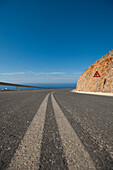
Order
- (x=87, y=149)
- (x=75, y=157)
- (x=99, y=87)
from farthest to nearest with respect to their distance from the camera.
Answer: (x=99, y=87)
(x=87, y=149)
(x=75, y=157)

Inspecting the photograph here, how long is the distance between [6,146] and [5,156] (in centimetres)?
17

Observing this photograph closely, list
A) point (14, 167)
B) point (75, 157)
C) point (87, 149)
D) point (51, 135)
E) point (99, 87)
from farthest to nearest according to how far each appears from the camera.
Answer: point (99, 87), point (51, 135), point (87, 149), point (75, 157), point (14, 167)

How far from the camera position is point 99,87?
14008mm

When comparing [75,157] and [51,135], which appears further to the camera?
[51,135]

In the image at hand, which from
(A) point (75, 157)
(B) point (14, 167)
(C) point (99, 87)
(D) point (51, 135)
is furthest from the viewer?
(C) point (99, 87)

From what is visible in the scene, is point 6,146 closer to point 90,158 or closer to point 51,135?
point 51,135

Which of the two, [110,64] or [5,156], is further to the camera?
[110,64]

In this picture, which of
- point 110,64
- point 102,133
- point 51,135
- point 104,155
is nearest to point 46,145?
point 51,135

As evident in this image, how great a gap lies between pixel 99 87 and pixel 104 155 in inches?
570

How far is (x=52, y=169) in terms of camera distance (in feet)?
2.21

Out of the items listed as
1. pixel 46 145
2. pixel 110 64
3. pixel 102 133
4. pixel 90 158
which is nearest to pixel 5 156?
pixel 46 145

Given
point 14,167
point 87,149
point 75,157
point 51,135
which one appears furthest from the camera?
point 51,135

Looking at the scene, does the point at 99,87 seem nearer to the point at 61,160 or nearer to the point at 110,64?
the point at 110,64

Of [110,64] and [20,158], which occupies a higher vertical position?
[110,64]
